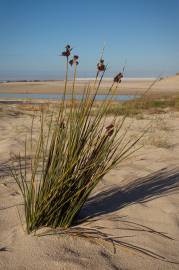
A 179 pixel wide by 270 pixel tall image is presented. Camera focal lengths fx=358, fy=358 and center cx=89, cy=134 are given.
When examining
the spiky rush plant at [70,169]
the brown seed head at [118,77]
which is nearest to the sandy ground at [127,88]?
the spiky rush plant at [70,169]

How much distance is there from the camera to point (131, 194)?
121 inches

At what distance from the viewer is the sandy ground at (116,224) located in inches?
77.5

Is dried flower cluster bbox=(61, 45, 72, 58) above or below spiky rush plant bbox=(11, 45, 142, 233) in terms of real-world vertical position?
above

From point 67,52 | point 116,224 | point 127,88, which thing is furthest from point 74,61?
point 127,88

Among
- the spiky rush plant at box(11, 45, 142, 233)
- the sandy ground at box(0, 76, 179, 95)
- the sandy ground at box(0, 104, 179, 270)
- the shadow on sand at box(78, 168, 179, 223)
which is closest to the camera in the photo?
the sandy ground at box(0, 104, 179, 270)

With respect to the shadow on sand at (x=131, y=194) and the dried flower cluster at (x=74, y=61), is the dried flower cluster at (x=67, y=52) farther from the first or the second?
the shadow on sand at (x=131, y=194)

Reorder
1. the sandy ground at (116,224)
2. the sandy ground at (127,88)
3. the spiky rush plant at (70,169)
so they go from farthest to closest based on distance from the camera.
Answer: the sandy ground at (127,88), the spiky rush plant at (70,169), the sandy ground at (116,224)

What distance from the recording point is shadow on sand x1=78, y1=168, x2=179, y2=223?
2695 mm

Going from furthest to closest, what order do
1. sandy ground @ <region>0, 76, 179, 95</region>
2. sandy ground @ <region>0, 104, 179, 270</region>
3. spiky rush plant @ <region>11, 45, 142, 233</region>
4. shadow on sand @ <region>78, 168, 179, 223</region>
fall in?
sandy ground @ <region>0, 76, 179, 95</region>
shadow on sand @ <region>78, 168, 179, 223</region>
spiky rush plant @ <region>11, 45, 142, 233</region>
sandy ground @ <region>0, 104, 179, 270</region>

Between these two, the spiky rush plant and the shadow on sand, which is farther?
the shadow on sand

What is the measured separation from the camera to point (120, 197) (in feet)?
9.86

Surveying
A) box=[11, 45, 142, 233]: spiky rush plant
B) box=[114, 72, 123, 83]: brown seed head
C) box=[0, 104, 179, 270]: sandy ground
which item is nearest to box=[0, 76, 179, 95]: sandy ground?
box=[0, 104, 179, 270]: sandy ground

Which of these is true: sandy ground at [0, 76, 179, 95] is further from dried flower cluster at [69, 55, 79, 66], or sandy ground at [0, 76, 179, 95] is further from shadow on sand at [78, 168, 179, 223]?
dried flower cluster at [69, 55, 79, 66]

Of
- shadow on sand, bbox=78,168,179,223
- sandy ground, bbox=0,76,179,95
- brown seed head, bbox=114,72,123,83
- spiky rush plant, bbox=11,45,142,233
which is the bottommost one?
sandy ground, bbox=0,76,179,95
